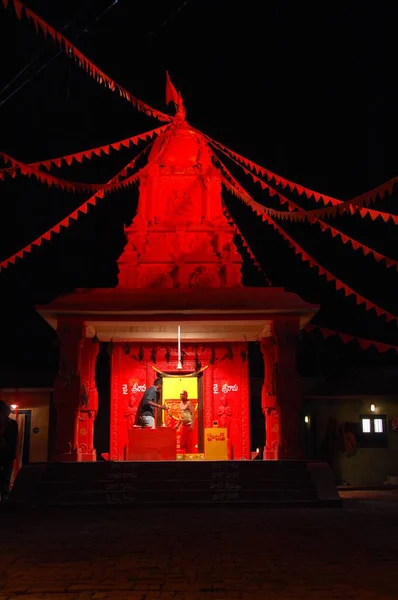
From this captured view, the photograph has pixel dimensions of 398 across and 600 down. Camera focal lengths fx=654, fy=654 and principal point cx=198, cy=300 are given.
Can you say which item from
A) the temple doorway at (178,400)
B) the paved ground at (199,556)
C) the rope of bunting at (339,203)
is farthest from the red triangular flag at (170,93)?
the paved ground at (199,556)

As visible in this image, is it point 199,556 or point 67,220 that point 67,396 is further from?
point 199,556

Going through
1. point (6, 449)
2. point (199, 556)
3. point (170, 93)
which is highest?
point (170, 93)

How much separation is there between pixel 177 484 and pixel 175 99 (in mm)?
14500

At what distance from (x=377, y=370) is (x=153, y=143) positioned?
14.4 m

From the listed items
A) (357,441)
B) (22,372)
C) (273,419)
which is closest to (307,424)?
(357,441)

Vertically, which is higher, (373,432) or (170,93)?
(170,93)

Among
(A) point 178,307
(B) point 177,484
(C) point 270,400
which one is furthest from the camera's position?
(C) point 270,400

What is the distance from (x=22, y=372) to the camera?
29906 millimetres

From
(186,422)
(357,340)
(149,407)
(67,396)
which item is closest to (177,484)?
(67,396)

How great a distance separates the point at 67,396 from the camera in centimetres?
1672

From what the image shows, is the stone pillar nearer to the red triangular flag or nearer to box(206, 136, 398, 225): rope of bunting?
box(206, 136, 398, 225): rope of bunting

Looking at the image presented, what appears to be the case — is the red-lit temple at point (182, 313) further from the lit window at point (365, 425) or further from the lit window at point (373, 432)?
the lit window at point (365, 425)

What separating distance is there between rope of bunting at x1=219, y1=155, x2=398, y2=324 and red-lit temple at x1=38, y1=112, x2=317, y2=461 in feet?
2.47

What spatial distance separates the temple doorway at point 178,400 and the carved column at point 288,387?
4.81 meters
